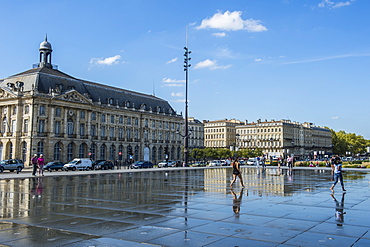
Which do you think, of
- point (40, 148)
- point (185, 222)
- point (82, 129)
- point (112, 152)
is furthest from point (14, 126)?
point (185, 222)

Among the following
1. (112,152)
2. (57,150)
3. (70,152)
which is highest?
(57,150)

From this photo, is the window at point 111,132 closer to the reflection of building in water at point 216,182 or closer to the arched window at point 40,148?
the arched window at point 40,148

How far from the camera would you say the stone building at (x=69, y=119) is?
6719 centimetres

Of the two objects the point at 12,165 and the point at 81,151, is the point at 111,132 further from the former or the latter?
the point at 12,165

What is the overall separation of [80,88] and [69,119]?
863cm

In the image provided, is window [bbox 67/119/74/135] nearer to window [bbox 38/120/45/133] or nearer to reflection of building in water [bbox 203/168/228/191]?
window [bbox 38/120/45/133]

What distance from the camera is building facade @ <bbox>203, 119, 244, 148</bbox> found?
150 m

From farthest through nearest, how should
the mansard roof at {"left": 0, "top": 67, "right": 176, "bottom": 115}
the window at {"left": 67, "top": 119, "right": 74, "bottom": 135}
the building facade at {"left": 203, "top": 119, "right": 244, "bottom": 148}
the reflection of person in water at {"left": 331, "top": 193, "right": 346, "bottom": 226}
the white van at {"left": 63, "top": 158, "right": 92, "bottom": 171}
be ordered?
the building facade at {"left": 203, "top": 119, "right": 244, "bottom": 148}
the window at {"left": 67, "top": 119, "right": 74, "bottom": 135}
the mansard roof at {"left": 0, "top": 67, "right": 176, "bottom": 115}
the white van at {"left": 63, "top": 158, "right": 92, "bottom": 171}
the reflection of person in water at {"left": 331, "top": 193, "right": 346, "bottom": 226}

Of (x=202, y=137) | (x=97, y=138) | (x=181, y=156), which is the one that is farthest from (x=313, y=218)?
(x=202, y=137)

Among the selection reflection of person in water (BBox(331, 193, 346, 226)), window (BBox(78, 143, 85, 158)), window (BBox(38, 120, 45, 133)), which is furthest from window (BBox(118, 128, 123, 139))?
reflection of person in water (BBox(331, 193, 346, 226))

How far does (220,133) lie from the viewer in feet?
496

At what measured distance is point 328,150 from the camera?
17788 centimetres

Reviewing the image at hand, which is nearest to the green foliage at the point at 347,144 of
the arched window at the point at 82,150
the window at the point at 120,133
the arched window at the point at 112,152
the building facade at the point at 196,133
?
the building facade at the point at 196,133

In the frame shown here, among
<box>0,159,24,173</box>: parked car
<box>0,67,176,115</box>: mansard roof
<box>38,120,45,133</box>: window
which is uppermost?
<box>0,67,176,115</box>: mansard roof
